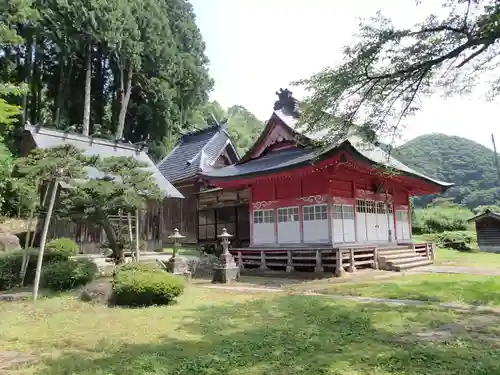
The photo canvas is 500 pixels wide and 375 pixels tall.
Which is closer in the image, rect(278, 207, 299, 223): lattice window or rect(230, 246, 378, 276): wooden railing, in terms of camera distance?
rect(230, 246, 378, 276): wooden railing

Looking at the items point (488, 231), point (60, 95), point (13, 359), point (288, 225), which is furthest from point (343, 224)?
point (60, 95)

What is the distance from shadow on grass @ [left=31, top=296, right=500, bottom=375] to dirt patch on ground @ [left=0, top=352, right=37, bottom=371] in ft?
1.31

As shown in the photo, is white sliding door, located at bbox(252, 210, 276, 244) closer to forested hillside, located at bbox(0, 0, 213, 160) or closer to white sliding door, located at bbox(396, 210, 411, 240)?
white sliding door, located at bbox(396, 210, 411, 240)

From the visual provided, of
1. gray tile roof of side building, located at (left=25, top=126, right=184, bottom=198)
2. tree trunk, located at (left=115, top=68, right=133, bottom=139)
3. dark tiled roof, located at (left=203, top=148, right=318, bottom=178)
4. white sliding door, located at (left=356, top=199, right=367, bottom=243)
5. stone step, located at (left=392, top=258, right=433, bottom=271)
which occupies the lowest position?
stone step, located at (left=392, top=258, right=433, bottom=271)

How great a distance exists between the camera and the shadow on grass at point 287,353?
434 centimetres

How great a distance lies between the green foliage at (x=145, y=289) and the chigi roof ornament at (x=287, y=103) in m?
11.9

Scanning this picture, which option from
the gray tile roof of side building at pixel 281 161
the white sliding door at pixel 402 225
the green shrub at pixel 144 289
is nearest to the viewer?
the green shrub at pixel 144 289

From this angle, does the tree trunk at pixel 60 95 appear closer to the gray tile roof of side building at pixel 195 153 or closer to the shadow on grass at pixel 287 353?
the gray tile roof of side building at pixel 195 153

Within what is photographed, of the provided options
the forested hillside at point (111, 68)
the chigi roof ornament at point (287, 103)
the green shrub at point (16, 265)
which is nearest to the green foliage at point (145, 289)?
the green shrub at point (16, 265)

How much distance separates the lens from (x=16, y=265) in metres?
11.4

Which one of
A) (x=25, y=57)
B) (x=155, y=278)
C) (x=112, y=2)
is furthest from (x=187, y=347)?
(x=25, y=57)

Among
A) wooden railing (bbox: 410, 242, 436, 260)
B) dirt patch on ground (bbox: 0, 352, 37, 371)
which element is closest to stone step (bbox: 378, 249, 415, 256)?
wooden railing (bbox: 410, 242, 436, 260)

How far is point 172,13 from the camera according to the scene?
34.9m

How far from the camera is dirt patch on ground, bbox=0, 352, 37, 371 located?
15.8 feet
